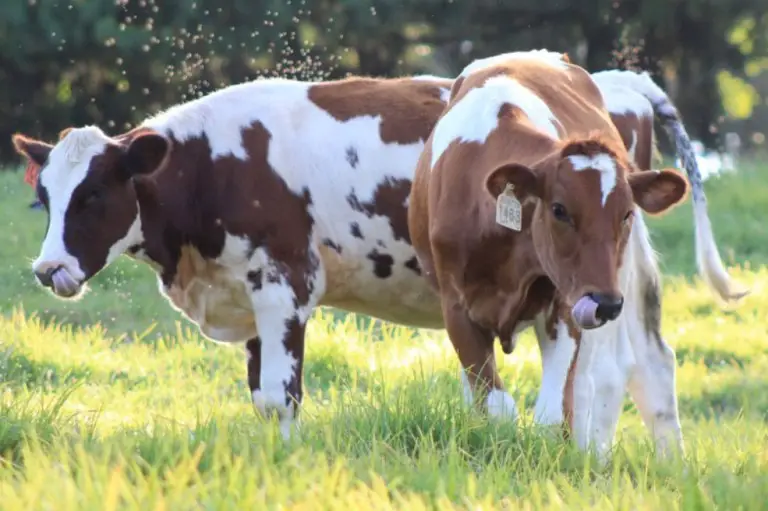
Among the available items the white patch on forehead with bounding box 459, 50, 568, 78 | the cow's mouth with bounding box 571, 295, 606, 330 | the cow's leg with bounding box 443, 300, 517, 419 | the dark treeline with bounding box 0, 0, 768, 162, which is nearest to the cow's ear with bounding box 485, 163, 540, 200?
the cow's mouth with bounding box 571, 295, 606, 330

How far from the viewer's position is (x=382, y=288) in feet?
23.8

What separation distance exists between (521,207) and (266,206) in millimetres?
1887

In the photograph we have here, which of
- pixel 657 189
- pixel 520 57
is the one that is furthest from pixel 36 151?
pixel 657 189

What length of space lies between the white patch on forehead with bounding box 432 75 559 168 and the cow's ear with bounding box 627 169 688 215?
0.71m

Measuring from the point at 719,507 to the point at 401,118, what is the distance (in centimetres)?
366

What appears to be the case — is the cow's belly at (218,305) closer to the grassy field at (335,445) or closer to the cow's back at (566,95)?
the grassy field at (335,445)

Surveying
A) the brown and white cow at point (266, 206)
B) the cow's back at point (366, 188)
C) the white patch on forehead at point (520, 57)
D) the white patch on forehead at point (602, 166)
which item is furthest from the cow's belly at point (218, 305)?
the white patch on forehead at point (602, 166)

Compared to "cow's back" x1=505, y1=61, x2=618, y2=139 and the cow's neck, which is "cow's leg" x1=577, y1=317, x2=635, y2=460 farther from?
the cow's neck

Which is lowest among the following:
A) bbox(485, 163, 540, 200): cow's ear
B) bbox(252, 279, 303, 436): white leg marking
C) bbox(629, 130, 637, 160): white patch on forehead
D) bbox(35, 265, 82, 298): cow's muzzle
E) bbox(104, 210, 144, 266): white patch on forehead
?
bbox(252, 279, 303, 436): white leg marking

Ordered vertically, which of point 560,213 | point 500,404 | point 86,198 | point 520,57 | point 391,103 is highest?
point 520,57

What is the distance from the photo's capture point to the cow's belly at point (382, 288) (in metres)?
7.21

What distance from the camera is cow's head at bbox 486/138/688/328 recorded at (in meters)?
5.13

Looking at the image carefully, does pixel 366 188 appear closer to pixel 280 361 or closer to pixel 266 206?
pixel 266 206

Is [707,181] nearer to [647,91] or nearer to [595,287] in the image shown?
[647,91]
